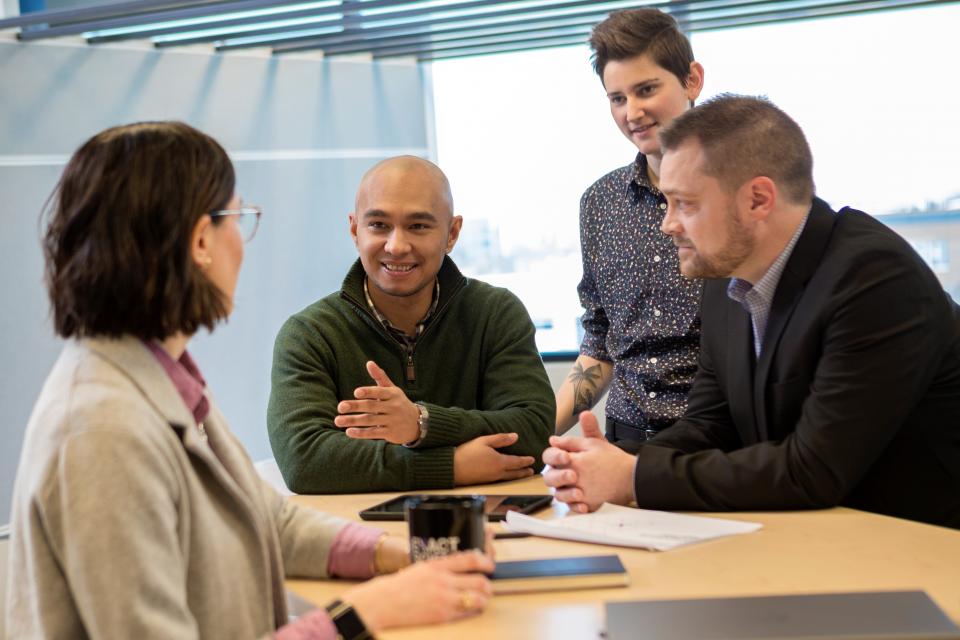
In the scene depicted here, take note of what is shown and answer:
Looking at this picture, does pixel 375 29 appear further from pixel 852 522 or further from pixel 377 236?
pixel 852 522

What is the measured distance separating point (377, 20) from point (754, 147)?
8.41ft

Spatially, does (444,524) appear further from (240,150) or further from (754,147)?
(240,150)

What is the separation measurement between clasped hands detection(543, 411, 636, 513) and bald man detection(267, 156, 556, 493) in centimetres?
32

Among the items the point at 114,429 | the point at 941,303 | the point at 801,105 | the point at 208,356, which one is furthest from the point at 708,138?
the point at 208,356

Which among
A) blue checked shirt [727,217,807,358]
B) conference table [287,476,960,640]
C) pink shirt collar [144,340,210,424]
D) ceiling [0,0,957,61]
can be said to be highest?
ceiling [0,0,957,61]

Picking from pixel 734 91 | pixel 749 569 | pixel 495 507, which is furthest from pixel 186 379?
pixel 734 91

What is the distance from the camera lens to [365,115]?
534cm

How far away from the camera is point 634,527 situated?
192cm

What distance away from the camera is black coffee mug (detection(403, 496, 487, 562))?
61.7 inches

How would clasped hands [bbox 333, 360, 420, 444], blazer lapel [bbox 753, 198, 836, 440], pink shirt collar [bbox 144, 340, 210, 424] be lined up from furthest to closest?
clasped hands [bbox 333, 360, 420, 444]
blazer lapel [bbox 753, 198, 836, 440]
pink shirt collar [bbox 144, 340, 210, 424]

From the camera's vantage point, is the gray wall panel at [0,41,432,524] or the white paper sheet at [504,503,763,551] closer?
the white paper sheet at [504,503,763,551]

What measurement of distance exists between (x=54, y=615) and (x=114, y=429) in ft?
0.78

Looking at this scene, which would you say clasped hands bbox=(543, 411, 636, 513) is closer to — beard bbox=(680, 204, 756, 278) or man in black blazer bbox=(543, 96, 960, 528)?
man in black blazer bbox=(543, 96, 960, 528)

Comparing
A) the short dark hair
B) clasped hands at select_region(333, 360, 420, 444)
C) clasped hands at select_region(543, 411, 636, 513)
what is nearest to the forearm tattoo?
clasped hands at select_region(333, 360, 420, 444)
